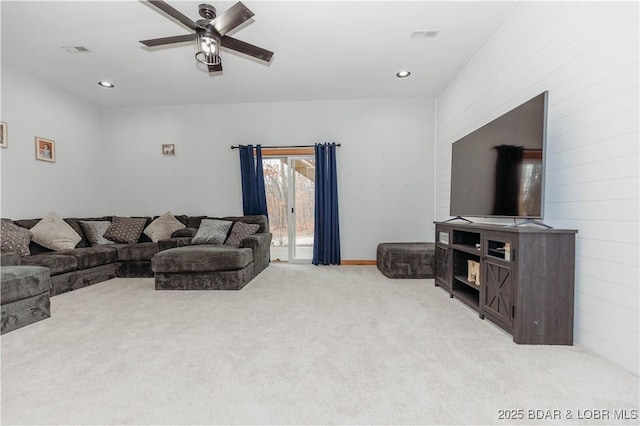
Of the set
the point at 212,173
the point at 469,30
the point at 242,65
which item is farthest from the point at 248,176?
the point at 469,30

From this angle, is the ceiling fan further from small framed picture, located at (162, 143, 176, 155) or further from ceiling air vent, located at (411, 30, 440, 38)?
small framed picture, located at (162, 143, 176, 155)

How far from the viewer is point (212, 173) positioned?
503 cm

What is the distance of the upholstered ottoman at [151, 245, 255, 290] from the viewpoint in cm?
328

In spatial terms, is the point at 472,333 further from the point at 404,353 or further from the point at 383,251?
the point at 383,251

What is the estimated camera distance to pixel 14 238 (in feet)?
10.5

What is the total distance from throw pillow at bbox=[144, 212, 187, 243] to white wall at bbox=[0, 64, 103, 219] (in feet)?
4.28

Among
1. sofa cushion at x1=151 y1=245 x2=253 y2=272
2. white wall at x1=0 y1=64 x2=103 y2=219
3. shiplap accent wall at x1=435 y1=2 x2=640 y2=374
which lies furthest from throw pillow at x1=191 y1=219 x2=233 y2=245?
shiplap accent wall at x1=435 y1=2 x2=640 y2=374

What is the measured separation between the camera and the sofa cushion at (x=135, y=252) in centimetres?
395

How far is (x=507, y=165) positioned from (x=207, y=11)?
8.98ft

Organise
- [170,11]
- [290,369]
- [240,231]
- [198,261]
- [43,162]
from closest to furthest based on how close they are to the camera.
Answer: [290,369] < [170,11] < [198,261] < [43,162] < [240,231]

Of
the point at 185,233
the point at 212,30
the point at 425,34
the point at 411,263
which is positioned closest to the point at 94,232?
the point at 185,233

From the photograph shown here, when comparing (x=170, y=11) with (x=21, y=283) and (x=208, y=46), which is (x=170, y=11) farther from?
(x=21, y=283)

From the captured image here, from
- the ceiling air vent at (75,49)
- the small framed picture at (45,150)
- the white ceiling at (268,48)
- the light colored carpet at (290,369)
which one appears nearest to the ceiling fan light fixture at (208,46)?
the white ceiling at (268,48)

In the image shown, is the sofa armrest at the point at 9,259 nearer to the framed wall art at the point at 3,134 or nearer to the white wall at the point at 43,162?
the white wall at the point at 43,162
